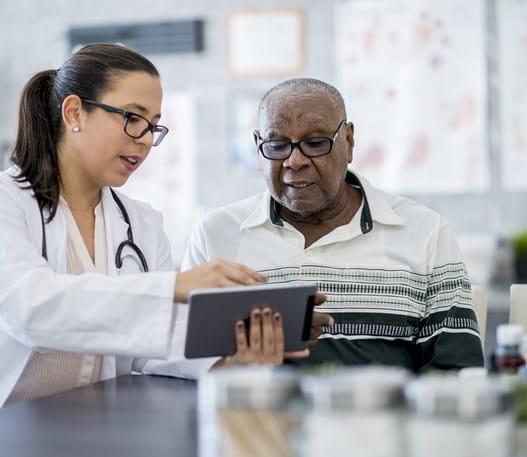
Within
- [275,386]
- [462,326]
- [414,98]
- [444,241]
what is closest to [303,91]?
[444,241]

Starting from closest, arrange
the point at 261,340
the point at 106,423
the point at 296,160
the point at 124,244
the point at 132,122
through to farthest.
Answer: the point at 106,423, the point at 261,340, the point at 132,122, the point at 124,244, the point at 296,160

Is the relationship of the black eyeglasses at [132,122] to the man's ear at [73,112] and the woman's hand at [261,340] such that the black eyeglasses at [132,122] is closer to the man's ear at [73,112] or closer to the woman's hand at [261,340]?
the man's ear at [73,112]

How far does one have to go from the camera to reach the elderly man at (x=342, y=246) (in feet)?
6.90

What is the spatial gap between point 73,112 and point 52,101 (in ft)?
0.31

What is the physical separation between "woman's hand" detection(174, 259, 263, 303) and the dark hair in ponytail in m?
0.48

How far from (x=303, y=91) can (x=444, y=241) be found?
0.51 m

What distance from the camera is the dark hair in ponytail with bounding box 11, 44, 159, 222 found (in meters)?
1.89

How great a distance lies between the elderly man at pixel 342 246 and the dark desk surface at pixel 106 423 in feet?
1.63

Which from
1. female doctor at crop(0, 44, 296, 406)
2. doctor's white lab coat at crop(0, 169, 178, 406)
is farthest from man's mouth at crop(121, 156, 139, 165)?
doctor's white lab coat at crop(0, 169, 178, 406)

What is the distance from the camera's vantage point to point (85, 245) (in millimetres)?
1958

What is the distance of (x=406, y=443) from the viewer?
80 centimetres

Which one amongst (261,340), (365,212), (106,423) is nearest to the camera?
(106,423)

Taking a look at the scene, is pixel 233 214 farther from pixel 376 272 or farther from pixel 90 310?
pixel 90 310

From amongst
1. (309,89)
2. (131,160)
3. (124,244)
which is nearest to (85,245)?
(124,244)
